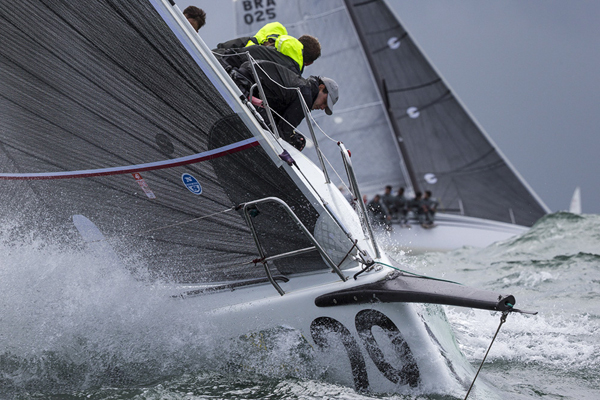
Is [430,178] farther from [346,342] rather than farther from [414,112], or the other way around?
[346,342]

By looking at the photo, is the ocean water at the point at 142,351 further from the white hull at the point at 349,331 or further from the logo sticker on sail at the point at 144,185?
the logo sticker on sail at the point at 144,185

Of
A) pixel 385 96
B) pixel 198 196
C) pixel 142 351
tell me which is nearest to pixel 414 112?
pixel 385 96

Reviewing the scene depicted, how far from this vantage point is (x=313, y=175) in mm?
2164

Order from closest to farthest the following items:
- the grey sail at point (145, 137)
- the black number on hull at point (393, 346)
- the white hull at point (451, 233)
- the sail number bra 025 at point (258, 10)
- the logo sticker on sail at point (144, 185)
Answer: the black number on hull at point (393, 346), the grey sail at point (145, 137), the logo sticker on sail at point (144, 185), the white hull at point (451, 233), the sail number bra 025 at point (258, 10)

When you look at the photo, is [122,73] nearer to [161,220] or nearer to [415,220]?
[161,220]

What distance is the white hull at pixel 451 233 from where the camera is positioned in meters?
7.67

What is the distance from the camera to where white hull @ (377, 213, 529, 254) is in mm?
7668

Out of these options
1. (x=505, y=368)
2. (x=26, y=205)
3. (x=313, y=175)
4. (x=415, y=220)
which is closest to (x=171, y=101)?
(x=313, y=175)

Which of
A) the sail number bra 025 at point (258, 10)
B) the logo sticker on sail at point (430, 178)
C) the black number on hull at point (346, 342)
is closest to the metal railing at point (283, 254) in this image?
the black number on hull at point (346, 342)

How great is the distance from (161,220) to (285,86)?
0.65m

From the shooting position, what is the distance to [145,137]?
1996 mm

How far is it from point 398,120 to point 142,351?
7061 millimetres

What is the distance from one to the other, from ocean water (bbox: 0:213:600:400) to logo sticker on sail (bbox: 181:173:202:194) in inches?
13.6

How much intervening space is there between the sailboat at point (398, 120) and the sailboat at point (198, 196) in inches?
246
